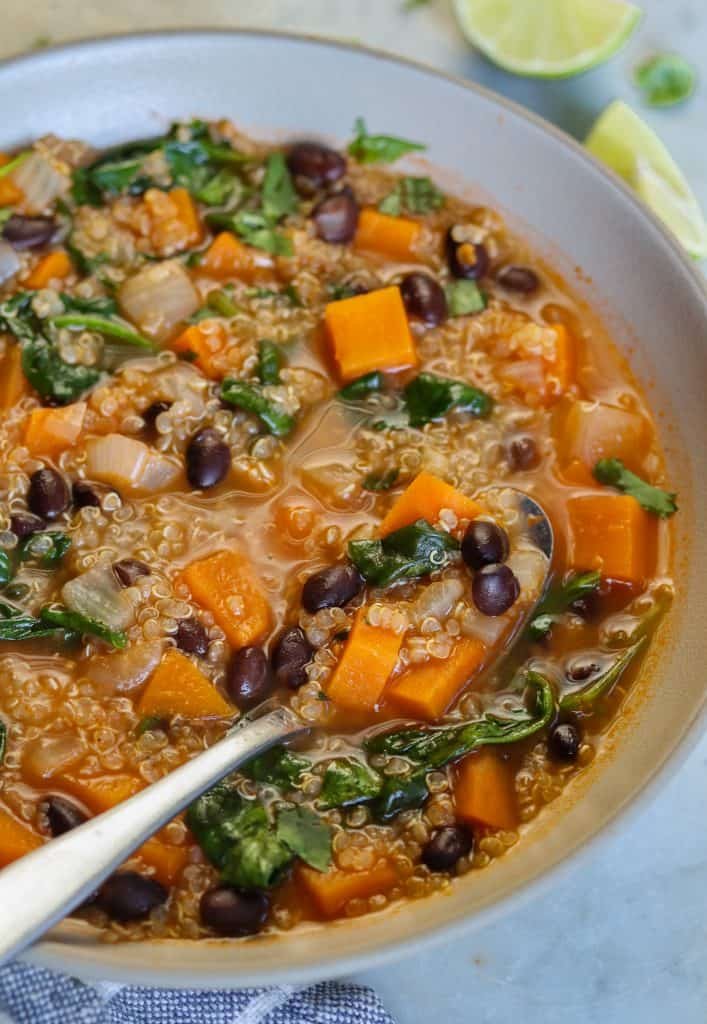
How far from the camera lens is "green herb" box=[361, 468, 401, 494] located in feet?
12.6

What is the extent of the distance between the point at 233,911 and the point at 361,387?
1827 millimetres

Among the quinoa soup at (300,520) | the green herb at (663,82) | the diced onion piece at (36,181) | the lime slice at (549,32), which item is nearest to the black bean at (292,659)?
the quinoa soup at (300,520)

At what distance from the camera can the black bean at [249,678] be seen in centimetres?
338

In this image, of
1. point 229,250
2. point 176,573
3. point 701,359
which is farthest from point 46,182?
point 701,359

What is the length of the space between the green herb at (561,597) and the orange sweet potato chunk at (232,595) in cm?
84

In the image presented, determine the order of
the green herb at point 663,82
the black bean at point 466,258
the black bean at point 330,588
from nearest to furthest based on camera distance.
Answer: the black bean at point 330,588 < the black bean at point 466,258 < the green herb at point 663,82

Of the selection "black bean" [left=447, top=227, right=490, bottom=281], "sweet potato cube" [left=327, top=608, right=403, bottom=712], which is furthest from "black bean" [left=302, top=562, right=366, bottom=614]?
"black bean" [left=447, top=227, right=490, bottom=281]

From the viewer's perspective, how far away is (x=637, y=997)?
11.7 ft

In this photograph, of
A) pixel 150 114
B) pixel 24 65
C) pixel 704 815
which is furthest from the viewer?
pixel 150 114

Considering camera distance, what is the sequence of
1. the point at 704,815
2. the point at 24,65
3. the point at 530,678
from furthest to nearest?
the point at 24,65, the point at 704,815, the point at 530,678

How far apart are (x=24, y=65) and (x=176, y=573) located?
6.74 ft

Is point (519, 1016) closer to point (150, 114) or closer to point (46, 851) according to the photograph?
point (46, 851)

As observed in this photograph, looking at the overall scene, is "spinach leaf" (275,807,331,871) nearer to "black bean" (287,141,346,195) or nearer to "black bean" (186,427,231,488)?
"black bean" (186,427,231,488)

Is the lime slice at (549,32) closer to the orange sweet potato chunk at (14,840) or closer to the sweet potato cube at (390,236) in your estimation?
the sweet potato cube at (390,236)
